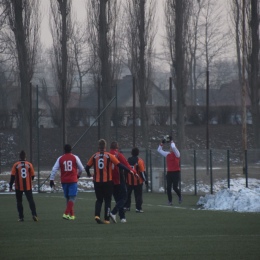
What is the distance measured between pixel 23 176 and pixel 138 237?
14.1ft

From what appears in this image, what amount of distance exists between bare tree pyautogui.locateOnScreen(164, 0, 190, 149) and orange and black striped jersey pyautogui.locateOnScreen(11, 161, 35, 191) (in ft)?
71.4

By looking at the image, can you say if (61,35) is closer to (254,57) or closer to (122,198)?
(254,57)

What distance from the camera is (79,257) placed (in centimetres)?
683

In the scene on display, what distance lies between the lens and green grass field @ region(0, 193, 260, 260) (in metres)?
7.04

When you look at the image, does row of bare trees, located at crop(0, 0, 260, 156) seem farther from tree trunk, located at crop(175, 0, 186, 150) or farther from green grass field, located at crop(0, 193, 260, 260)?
green grass field, located at crop(0, 193, 260, 260)

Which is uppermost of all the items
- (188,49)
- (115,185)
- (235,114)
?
(188,49)

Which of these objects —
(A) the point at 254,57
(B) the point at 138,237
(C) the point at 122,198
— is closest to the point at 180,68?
(A) the point at 254,57

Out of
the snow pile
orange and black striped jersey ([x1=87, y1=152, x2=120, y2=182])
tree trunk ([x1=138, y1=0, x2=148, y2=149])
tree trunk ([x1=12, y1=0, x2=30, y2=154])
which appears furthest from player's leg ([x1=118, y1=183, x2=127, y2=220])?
tree trunk ([x1=138, y1=0, x2=148, y2=149])

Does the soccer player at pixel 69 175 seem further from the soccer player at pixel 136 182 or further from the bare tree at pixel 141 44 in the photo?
the bare tree at pixel 141 44

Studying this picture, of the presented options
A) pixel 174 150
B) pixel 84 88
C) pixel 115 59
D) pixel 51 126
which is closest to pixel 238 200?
pixel 174 150

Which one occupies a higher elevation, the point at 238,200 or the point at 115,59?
the point at 115,59

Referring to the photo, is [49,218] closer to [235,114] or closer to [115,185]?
[115,185]

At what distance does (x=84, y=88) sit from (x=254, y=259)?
53.6m

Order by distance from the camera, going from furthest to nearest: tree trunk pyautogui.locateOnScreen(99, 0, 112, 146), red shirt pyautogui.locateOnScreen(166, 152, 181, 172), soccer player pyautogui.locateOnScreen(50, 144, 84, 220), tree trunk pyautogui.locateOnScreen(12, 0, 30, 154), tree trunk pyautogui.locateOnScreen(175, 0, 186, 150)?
tree trunk pyautogui.locateOnScreen(175, 0, 186, 150)
tree trunk pyautogui.locateOnScreen(99, 0, 112, 146)
tree trunk pyautogui.locateOnScreen(12, 0, 30, 154)
red shirt pyautogui.locateOnScreen(166, 152, 181, 172)
soccer player pyautogui.locateOnScreen(50, 144, 84, 220)
